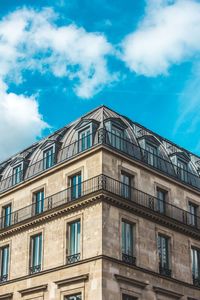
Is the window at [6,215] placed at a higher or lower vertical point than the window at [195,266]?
higher

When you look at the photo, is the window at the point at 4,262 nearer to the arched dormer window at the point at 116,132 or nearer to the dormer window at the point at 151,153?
the arched dormer window at the point at 116,132

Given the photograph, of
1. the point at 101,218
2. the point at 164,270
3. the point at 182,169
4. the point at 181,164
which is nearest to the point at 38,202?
the point at 101,218

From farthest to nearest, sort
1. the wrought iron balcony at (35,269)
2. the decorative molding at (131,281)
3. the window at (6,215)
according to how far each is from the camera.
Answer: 1. the window at (6,215)
2. the wrought iron balcony at (35,269)
3. the decorative molding at (131,281)

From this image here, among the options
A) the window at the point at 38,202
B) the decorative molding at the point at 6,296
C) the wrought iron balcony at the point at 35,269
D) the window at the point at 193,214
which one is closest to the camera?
the wrought iron balcony at the point at 35,269

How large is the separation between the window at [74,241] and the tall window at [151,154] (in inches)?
293

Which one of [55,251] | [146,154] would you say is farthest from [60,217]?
[146,154]

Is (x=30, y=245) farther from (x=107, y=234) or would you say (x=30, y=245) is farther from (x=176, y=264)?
(x=176, y=264)

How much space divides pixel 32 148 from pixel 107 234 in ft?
45.7

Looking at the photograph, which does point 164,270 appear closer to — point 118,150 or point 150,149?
point 118,150

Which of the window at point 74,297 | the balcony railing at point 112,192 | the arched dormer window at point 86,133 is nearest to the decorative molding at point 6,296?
the balcony railing at point 112,192

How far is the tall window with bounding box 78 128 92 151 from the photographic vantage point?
38.6 meters

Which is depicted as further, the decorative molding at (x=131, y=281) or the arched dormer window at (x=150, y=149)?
the arched dormer window at (x=150, y=149)

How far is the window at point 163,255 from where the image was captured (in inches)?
1483

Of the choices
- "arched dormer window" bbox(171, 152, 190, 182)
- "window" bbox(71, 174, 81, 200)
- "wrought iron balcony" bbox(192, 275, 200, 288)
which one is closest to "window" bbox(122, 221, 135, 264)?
"window" bbox(71, 174, 81, 200)
